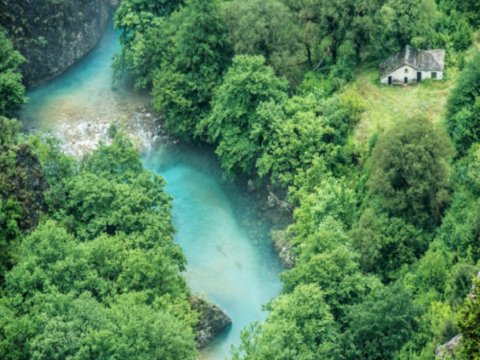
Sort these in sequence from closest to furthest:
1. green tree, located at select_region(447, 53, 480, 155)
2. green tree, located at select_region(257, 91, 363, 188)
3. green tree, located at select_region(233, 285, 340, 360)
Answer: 1. green tree, located at select_region(233, 285, 340, 360)
2. green tree, located at select_region(447, 53, 480, 155)
3. green tree, located at select_region(257, 91, 363, 188)

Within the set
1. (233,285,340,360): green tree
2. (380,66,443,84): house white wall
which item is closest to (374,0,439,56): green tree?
(380,66,443,84): house white wall

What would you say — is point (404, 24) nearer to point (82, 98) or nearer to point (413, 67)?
point (413, 67)

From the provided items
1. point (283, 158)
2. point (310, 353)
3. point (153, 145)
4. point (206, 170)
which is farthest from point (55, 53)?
point (310, 353)

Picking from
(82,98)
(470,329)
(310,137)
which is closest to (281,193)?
(310,137)

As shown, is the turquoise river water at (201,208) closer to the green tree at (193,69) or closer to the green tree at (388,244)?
the green tree at (193,69)

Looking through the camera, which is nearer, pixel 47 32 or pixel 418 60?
pixel 418 60

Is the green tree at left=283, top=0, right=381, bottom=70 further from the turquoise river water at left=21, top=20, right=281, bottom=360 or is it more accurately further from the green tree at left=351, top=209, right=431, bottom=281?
the green tree at left=351, top=209, right=431, bottom=281

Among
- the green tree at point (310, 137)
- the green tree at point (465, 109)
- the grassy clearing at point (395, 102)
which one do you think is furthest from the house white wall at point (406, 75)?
the green tree at point (465, 109)
